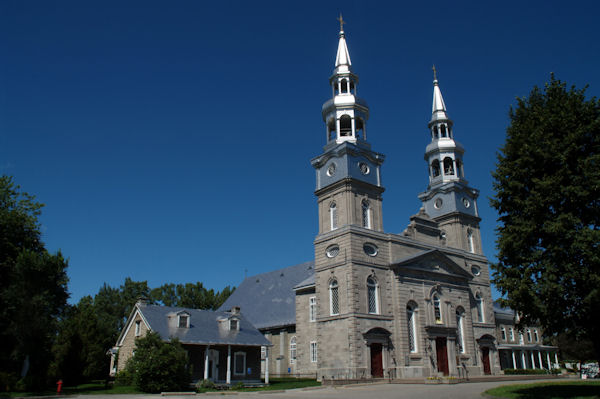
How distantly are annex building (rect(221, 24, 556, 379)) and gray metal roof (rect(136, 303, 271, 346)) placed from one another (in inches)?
110

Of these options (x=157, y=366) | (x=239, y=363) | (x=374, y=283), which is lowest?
(x=239, y=363)

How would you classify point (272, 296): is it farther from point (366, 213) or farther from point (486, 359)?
point (486, 359)

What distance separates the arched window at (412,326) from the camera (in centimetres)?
3747

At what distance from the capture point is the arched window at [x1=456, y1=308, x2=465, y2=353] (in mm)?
41384

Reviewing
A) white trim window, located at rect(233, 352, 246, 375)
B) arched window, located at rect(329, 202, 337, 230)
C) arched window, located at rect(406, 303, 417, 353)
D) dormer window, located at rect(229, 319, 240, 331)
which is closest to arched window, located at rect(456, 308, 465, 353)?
arched window, located at rect(406, 303, 417, 353)

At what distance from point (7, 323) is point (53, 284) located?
3.65 m

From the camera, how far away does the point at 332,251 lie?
124 feet

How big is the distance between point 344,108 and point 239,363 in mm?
23034

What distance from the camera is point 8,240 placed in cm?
3472

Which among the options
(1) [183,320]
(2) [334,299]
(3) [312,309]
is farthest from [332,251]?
(1) [183,320]

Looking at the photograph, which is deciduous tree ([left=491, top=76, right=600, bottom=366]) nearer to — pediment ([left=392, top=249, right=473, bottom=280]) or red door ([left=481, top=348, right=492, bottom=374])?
pediment ([left=392, top=249, right=473, bottom=280])

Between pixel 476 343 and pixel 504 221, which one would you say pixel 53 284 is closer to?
pixel 504 221

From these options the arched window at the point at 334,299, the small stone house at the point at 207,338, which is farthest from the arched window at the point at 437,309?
the small stone house at the point at 207,338

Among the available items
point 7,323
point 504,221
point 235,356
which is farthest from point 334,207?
point 7,323
